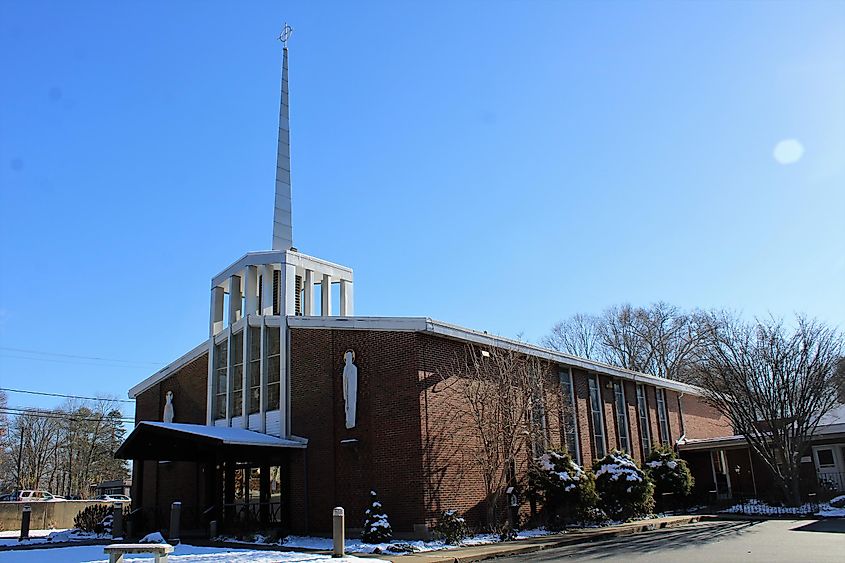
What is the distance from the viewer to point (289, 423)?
74.1 ft

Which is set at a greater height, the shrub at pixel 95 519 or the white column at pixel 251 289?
the white column at pixel 251 289

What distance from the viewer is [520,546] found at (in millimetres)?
17219

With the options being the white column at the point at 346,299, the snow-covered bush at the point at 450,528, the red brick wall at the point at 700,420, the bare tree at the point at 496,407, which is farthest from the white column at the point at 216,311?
the red brick wall at the point at 700,420

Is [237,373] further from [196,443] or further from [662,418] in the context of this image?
[662,418]

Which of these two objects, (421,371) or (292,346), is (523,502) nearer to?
A: (421,371)

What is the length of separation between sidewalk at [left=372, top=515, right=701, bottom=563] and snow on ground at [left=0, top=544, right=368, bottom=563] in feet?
4.99

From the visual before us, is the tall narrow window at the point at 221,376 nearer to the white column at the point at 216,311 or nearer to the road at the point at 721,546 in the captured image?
the white column at the point at 216,311

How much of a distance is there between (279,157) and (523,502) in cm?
1726

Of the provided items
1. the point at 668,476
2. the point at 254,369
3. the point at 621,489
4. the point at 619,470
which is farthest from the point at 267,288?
the point at 668,476

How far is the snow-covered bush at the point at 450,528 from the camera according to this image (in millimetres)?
18336

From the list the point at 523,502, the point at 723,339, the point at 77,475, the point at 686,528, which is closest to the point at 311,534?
the point at 523,502

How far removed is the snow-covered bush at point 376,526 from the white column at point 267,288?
874 cm

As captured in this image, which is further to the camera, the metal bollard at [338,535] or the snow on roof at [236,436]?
the snow on roof at [236,436]

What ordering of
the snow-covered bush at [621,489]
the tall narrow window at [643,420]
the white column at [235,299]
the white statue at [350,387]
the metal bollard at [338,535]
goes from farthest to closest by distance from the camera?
1. the tall narrow window at [643,420]
2. the white column at [235,299]
3. the snow-covered bush at [621,489]
4. the white statue at [350,387]
5. the metal bollard at [338,535]
